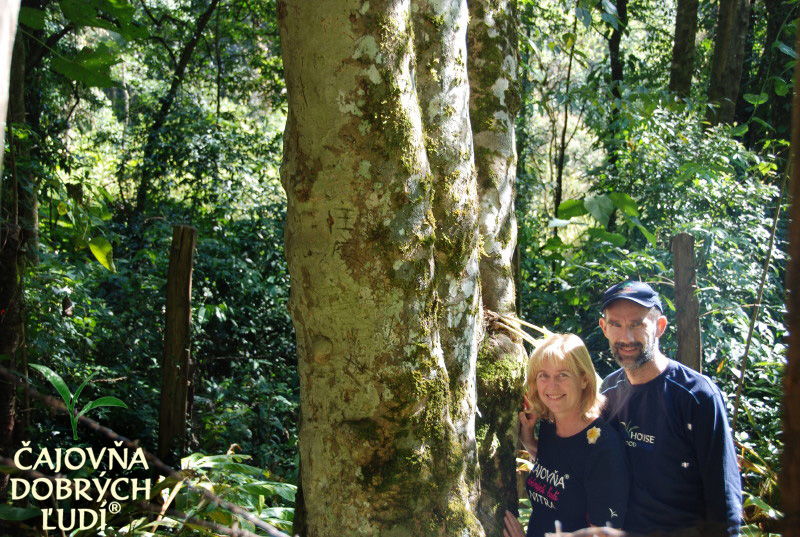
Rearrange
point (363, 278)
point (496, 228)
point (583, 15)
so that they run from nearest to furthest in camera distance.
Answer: point (363, 278) < point (496, 228) < point (583, 15)

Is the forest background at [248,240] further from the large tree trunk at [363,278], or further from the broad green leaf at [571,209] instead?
the large tree trunk at [363,278]

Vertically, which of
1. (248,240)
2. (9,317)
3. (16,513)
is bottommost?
(16,513)

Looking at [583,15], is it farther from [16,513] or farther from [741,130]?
[16,513]

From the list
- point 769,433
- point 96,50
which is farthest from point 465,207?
point 769,433

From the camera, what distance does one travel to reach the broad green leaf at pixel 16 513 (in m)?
2.69

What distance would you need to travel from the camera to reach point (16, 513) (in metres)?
2.72

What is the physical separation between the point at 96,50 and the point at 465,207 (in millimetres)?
1694

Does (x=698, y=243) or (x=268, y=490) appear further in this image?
(x=698, y=243)

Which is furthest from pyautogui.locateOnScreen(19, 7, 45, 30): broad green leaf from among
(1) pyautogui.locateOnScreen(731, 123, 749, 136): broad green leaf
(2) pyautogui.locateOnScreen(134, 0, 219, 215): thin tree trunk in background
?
(1) pyautogui.locateOnScreen(731, 123, 749, 136): broad green leaf

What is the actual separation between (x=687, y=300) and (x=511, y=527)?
1997mm

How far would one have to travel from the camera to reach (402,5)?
6.61ft

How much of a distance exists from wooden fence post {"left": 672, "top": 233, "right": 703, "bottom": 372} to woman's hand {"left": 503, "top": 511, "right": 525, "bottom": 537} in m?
1.86

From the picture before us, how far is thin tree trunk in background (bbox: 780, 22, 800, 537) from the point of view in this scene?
671 mm

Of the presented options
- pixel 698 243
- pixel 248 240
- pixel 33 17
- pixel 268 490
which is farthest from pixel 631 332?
pixel 248 240
